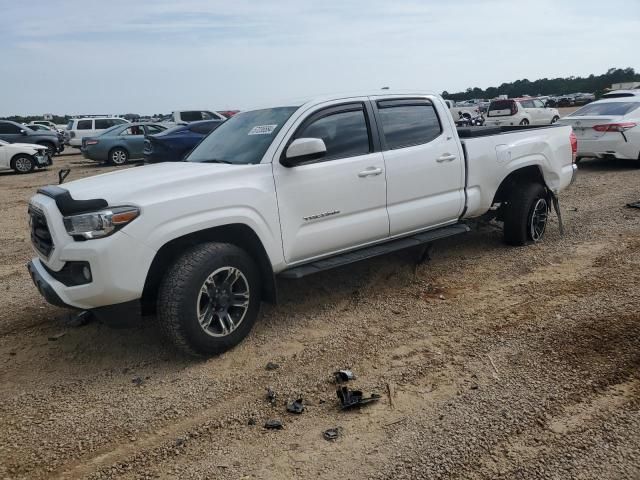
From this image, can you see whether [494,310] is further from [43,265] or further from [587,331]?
[43,265]

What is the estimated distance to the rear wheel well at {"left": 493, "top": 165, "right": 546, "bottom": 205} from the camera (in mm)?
6172

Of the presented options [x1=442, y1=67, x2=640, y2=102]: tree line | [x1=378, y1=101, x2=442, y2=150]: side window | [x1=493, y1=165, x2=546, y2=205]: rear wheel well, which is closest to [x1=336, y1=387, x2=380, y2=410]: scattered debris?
[x1=378, y1=101, x2=442, y2=150]: side window

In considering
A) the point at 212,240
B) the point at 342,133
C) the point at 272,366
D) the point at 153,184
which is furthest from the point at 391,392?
the point at 342,133

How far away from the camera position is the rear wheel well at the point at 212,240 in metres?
3.85

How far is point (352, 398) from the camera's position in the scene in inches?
131

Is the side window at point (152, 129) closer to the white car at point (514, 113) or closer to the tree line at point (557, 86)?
the white car at point (514, 113)

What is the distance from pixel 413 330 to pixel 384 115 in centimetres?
199

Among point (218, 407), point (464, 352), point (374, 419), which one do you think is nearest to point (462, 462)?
point (374, 419)

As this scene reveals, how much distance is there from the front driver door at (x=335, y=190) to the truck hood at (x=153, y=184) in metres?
0.46

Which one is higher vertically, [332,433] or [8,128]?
[8,128]

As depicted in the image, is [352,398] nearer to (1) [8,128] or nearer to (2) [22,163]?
(2) [22,163]

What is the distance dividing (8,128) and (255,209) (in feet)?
68.8

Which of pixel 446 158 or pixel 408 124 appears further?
pixel 446 158

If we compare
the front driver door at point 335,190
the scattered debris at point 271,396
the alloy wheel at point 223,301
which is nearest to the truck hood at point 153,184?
the front driver door at point 335,190
